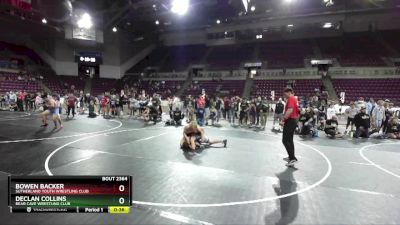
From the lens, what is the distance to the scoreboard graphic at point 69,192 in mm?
3225

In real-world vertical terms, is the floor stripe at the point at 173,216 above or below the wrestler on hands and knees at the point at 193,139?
below

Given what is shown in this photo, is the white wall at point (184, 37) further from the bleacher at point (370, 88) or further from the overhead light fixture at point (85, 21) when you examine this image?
the bleacher at point (370, 88)

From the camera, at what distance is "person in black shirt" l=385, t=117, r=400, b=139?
40.8 feet

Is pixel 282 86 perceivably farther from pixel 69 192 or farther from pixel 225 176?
pixel 69 192

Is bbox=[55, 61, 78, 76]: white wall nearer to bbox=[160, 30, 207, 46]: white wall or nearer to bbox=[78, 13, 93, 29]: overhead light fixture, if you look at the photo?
bbox=[78, 13, 93, 29]: overhead light fixture

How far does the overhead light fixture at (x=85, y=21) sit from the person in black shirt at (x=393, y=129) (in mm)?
26726

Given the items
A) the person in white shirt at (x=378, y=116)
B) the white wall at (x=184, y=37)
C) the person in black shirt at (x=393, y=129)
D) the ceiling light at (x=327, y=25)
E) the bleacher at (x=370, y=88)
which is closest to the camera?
the person in black shirt at (x=393, y=129)

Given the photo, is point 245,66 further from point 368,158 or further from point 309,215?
point 309,215

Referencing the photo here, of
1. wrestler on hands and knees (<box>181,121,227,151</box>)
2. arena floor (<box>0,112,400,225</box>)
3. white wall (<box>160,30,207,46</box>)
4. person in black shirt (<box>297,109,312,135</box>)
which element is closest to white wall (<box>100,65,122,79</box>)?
white wall (<box>160,30,207,46</box>)

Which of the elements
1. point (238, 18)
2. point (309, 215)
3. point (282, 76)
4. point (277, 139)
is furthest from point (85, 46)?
point (309, 215)

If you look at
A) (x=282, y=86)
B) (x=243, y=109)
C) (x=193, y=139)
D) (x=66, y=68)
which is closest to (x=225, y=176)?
(x=193, y=139)

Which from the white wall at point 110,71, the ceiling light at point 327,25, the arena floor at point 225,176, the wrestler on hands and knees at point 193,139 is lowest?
the arena floor at point 225,176

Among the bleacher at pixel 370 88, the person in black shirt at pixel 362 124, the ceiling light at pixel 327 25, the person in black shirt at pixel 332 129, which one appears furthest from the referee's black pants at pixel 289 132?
the ceiling light at pixel 327 25

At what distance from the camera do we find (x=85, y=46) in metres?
33.5
